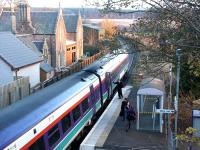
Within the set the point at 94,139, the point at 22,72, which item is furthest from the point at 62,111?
the point at 22,72

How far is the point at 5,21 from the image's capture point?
160ft

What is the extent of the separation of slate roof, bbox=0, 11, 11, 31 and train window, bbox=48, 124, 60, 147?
118 ft

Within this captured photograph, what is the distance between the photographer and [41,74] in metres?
37.3

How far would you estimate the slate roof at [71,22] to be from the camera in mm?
59209

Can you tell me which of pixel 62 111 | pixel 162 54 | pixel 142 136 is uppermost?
pixel 162 54

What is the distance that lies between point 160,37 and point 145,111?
8306 millimetres

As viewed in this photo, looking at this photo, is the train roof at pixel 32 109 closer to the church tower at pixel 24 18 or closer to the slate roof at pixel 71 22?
the church tower at pixel 24 18

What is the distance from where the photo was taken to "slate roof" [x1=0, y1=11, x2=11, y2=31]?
159 feet

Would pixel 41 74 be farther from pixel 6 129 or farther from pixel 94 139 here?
pixel 6 129

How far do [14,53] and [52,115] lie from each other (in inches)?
711

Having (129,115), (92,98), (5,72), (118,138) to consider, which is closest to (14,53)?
(5,72)

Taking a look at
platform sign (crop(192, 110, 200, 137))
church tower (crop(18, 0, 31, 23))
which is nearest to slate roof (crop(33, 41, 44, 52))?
church tower (crop(18, 0, 31, 23))

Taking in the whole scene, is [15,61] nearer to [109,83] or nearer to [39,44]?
[109,83]

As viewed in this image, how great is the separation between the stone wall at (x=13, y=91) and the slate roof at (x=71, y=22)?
3415cm
